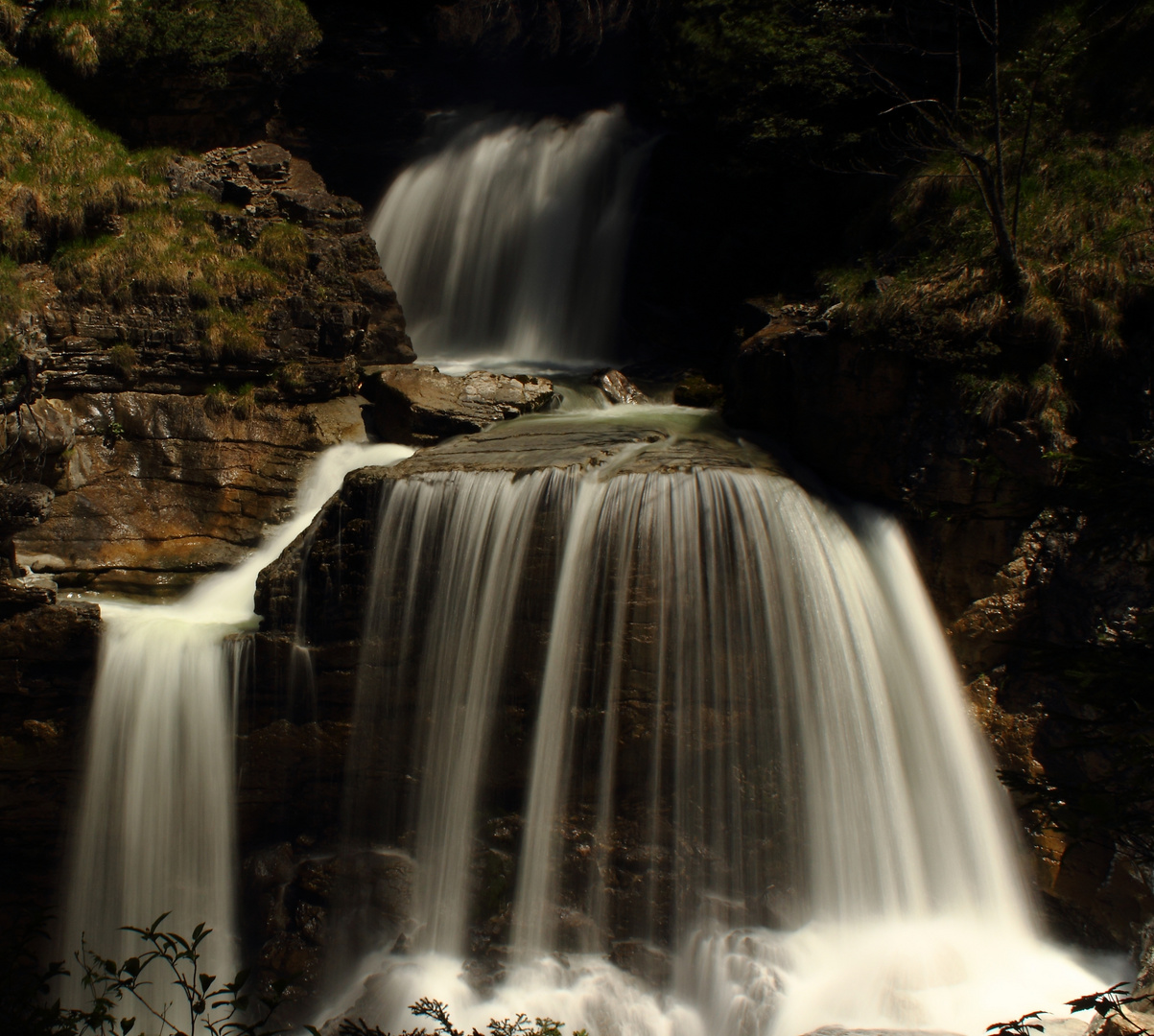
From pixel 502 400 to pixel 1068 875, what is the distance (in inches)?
300

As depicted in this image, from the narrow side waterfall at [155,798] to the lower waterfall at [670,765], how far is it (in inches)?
50.2

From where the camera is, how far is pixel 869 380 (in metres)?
8.51

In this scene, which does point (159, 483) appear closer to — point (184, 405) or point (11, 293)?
point (184, 405)

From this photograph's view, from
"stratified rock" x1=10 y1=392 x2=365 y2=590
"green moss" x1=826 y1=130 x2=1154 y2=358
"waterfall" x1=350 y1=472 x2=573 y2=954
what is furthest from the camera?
"stratified rock" x1=10 y1=392 x2=365 y2=590

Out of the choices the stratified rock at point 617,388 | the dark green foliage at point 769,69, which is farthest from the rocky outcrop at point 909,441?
the dark green foliage at point 769,69

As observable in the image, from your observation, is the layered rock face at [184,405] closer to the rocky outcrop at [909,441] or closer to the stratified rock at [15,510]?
the stratified rock at [15,510]

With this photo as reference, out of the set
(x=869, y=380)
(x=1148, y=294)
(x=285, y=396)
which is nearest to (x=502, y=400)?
(x=285, y=396)

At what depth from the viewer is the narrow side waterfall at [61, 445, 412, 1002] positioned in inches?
303

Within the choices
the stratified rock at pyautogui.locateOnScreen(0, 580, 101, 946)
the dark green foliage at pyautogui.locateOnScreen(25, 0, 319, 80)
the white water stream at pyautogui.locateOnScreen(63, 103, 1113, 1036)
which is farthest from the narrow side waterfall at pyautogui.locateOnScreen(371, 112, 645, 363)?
the stratified rock at pyautogui.locateOnScreen(0, 580, 101, 946)

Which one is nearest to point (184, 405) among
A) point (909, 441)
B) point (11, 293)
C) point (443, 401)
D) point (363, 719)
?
point (11, 293)

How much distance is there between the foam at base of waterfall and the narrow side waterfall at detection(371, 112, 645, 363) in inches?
375

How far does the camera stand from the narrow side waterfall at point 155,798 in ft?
25.2

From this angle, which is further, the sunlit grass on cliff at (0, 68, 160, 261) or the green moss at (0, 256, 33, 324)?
the sunlit grass on cliff at (0, 68, 160, 261)

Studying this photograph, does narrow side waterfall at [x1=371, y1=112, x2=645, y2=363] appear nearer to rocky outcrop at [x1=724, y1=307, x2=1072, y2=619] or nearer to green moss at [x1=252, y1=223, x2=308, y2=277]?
green moss at [x1=252, y1=223, x2=308, y2=277]
